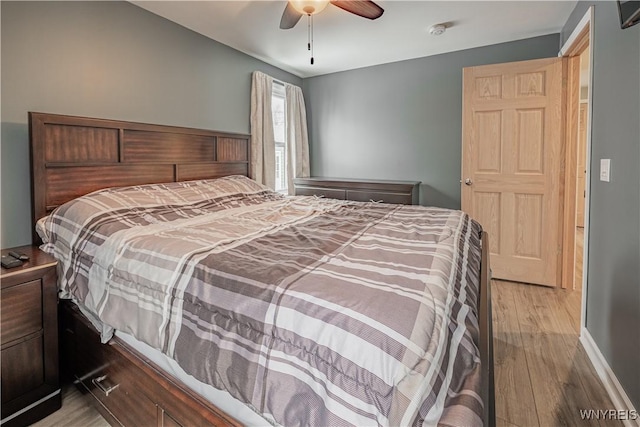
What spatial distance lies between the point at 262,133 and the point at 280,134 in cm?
54

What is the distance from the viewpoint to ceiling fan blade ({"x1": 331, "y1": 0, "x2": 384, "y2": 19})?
2074mm

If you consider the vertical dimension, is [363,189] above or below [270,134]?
below

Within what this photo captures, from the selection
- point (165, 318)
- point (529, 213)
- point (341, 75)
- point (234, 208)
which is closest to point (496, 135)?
point (529, 213)

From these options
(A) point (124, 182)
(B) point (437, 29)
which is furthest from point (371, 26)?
(A) point (124, 182)

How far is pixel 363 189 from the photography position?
4008 mm

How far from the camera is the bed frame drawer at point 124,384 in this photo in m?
1.18

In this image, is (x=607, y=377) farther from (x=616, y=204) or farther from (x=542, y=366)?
(x=616, y=204)

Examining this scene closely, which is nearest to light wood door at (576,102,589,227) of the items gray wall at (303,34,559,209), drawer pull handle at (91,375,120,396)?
gray wall at (303,34,559,209)

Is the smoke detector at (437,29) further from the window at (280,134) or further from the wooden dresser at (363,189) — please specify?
the window at (280,134)

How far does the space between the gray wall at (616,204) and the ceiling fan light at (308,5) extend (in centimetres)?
158

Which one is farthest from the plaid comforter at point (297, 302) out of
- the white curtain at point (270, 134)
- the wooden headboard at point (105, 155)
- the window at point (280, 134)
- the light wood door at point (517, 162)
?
the window at point (280, 134)

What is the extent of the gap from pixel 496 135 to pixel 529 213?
2.68 ft

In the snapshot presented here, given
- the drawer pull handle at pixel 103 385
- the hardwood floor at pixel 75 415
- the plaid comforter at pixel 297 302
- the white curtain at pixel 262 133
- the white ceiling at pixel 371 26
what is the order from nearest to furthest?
the plaid comforter at pixel 297 302, the drawer pull handle at pixel 103 385, the hardwood floor at pixel 75 415, the white ceiling at pixel 371 26, the white curtain at pixel 262 133

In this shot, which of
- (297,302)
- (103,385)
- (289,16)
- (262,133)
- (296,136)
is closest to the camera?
(297,302)
